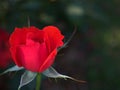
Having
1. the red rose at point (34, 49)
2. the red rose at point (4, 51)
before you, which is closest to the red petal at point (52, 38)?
the red rose at point (34, 49)

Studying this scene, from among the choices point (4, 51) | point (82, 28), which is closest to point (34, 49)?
point (4, 51)

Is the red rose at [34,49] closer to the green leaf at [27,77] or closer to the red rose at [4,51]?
the green leaf at [27,77]

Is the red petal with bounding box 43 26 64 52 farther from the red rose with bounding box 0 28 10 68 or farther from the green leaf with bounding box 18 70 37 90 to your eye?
the red rose with bounding box 0 28 10 68

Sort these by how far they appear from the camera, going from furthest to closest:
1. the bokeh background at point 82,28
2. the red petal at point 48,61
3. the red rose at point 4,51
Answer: the bokeh background at point 82,28, the red rose at point 4,51, the red petal at point 48,61

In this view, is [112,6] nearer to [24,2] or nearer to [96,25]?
[96,25]

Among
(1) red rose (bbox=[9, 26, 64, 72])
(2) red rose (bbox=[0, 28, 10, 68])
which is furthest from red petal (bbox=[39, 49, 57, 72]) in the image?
(2) red rose (bbox=[0, 28, 10, 68])

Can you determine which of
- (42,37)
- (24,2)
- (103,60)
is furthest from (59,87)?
(42,37)
